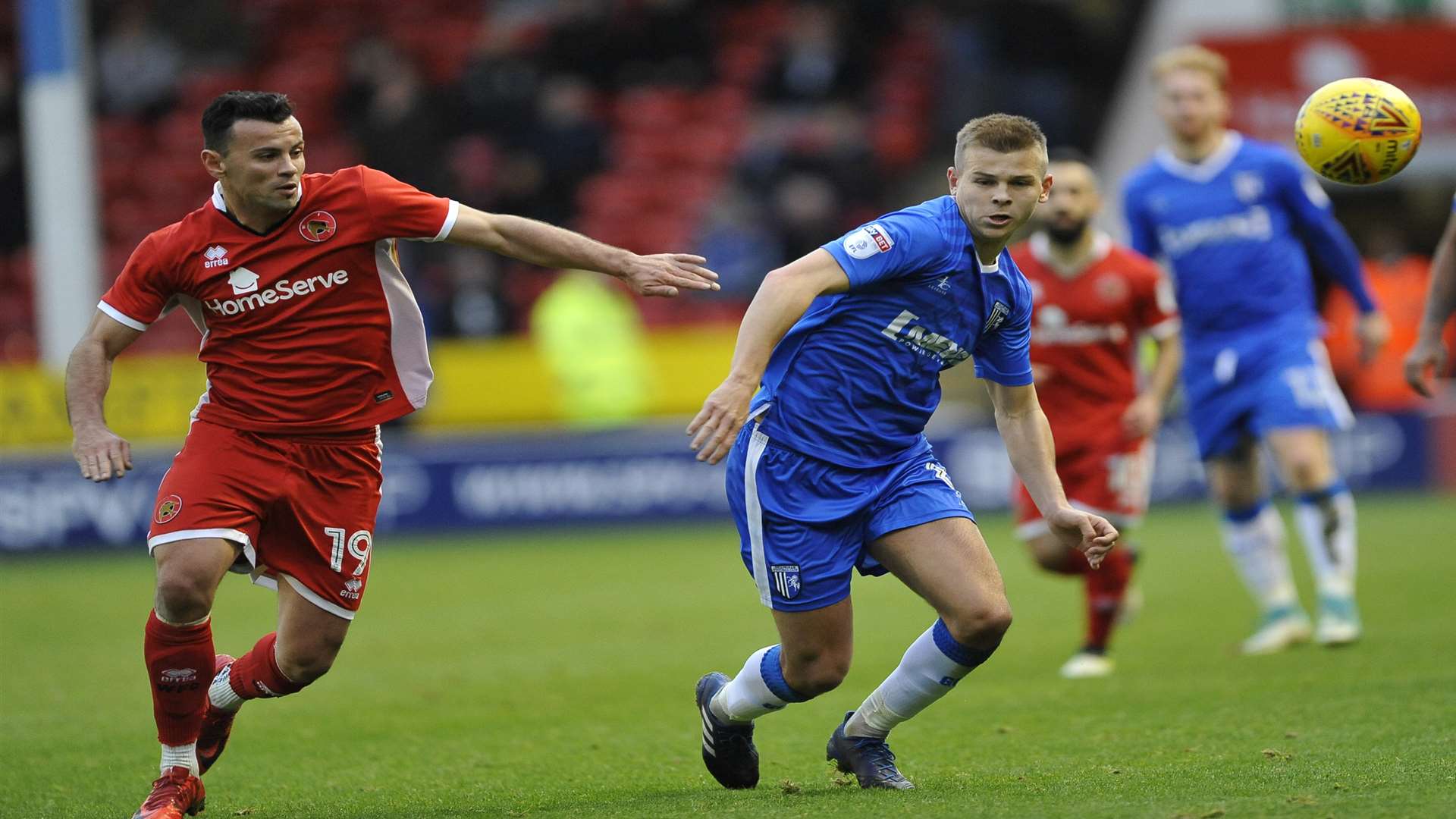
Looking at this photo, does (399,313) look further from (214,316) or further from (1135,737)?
(1135,737)

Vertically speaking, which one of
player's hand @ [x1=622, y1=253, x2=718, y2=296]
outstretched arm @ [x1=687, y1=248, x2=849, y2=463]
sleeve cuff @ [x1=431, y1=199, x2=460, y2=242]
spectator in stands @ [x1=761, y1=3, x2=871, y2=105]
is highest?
spectator in stands @ [x1=761, y1=3, x2=871, y2=105]

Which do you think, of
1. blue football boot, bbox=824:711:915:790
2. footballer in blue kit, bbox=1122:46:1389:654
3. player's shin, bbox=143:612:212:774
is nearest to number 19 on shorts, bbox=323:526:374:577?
player's shin, bbox=143:612:212:774

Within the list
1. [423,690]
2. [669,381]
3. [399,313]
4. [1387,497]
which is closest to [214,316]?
[399,313]

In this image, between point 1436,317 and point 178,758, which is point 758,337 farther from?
point 1436,317

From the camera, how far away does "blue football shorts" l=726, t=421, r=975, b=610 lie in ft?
17.5

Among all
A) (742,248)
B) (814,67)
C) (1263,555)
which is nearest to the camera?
(1263,555)

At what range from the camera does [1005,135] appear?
5.18 metres

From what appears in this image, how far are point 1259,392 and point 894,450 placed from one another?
3730 millimetres

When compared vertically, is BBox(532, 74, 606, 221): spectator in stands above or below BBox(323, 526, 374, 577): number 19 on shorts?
above

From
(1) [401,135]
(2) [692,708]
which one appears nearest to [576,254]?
(2) [692,708]

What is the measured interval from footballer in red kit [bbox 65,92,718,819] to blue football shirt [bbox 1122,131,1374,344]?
4136mm

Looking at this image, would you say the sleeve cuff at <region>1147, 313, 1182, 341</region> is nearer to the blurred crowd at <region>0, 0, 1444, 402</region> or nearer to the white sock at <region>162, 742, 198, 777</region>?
the white sock at <region>162, 742, 198, 777</region>

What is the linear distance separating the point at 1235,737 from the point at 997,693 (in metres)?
1.67

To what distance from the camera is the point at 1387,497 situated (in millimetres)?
15406
